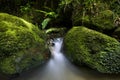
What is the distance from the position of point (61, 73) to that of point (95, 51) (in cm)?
90

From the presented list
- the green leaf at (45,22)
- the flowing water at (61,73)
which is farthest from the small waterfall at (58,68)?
the green leaf at (45,22)

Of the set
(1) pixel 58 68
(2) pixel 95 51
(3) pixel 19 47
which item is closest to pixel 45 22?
(1) pixel 58 68

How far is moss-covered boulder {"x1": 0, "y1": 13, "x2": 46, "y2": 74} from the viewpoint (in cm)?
427

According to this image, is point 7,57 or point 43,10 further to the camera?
point 43,10

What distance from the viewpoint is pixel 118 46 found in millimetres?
4668

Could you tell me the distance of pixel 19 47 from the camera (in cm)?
445

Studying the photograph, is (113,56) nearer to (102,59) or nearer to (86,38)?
(102,59)

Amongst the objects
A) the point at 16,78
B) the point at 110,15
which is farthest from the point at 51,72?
the point at 110,15

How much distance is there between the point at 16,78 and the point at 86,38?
1.80 meters

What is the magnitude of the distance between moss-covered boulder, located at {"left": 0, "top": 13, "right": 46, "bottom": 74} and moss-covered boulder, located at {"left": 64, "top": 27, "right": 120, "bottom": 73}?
2.40 feet

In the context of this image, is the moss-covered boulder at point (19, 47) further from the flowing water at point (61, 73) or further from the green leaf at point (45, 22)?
the green leaf at point (45, 22)

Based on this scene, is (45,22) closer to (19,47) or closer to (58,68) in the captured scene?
(58,68)

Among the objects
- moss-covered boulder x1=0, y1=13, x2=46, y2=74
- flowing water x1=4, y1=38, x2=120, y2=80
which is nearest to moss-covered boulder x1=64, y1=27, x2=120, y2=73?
flowing water x1=4, y1=38, x2=120, y2=80

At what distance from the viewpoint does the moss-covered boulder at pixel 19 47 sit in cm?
427
